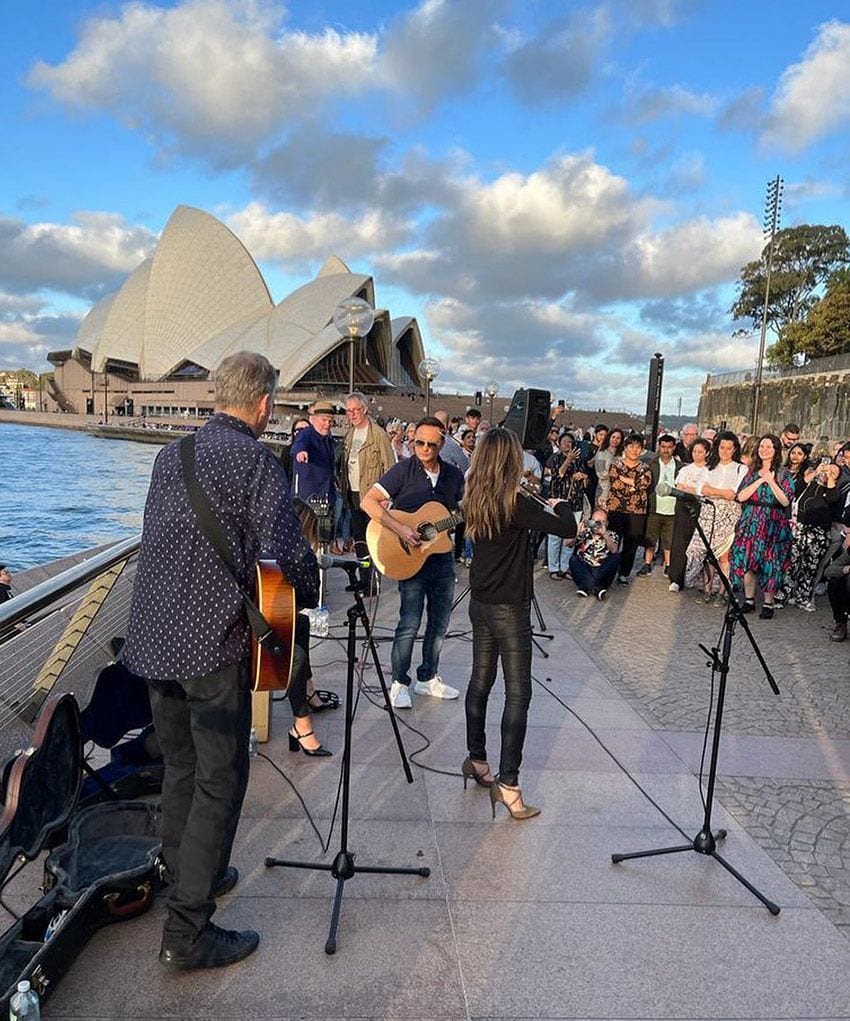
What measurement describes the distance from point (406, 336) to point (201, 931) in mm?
77641

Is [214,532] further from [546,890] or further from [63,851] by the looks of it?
[546,890]

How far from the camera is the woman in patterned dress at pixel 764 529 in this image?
295 inches

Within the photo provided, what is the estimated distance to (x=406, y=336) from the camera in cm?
7731

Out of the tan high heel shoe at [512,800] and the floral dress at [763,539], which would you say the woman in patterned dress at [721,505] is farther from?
the tan high heel shoe at [512,800]

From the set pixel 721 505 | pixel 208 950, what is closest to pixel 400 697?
pixel 208 950

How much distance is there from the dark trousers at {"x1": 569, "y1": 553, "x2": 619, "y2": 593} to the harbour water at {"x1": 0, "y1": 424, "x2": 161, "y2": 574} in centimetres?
1069

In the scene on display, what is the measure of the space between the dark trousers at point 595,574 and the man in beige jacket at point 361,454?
261 centimetres

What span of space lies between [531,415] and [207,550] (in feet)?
25.4

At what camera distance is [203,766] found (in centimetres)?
225

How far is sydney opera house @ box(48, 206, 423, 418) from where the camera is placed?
205 ft

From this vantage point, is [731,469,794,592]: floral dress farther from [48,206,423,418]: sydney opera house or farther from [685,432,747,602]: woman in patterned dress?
[48,206,423,418]: sydney opera house

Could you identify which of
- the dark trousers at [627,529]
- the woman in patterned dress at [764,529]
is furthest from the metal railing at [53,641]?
the dark trousers at [627,529]

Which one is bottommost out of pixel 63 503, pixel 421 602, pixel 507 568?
pixel 63 503

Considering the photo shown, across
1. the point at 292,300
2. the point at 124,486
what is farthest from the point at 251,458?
the point at 292,300
